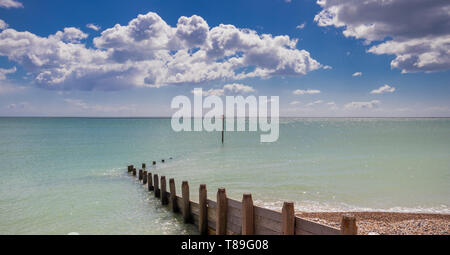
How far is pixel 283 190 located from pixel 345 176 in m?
7.44

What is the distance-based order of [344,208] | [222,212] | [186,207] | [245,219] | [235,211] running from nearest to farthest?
[245,219]
[235,211]
[222,212]
[186,207]
[344,208]

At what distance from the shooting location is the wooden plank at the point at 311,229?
6.14 m

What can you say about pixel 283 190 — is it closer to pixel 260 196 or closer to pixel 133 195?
pixel 260 196

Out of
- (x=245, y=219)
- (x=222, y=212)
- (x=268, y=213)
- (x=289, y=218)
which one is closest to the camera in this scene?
(x=289, y=218)

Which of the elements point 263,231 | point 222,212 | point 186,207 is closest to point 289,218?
point 263,231

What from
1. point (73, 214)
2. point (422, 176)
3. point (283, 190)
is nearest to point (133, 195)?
point (73, 214)

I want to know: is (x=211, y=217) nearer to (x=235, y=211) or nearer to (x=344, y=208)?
(x=235, y=211)

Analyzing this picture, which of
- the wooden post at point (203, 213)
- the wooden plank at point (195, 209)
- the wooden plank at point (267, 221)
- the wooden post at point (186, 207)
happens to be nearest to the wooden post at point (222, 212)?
the wooden plank at point (267, 221)

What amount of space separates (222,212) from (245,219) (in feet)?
3.82

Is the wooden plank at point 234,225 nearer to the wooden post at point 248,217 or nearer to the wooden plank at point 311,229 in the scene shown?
the wooden post at point 248,217

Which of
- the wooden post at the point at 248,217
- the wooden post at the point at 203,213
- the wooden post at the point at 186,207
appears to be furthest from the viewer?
the wooden post at the point at 186,207

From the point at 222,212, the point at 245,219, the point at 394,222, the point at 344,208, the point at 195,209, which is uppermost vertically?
the point at 245,219

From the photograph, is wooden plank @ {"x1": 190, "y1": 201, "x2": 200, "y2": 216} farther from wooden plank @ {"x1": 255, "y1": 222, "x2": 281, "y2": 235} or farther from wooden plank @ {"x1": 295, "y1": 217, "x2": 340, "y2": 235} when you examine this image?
wooden plank @ {"x1": 295, "y1": 217, "x2": 340, "y2": 235}

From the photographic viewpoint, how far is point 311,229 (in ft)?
21.4
